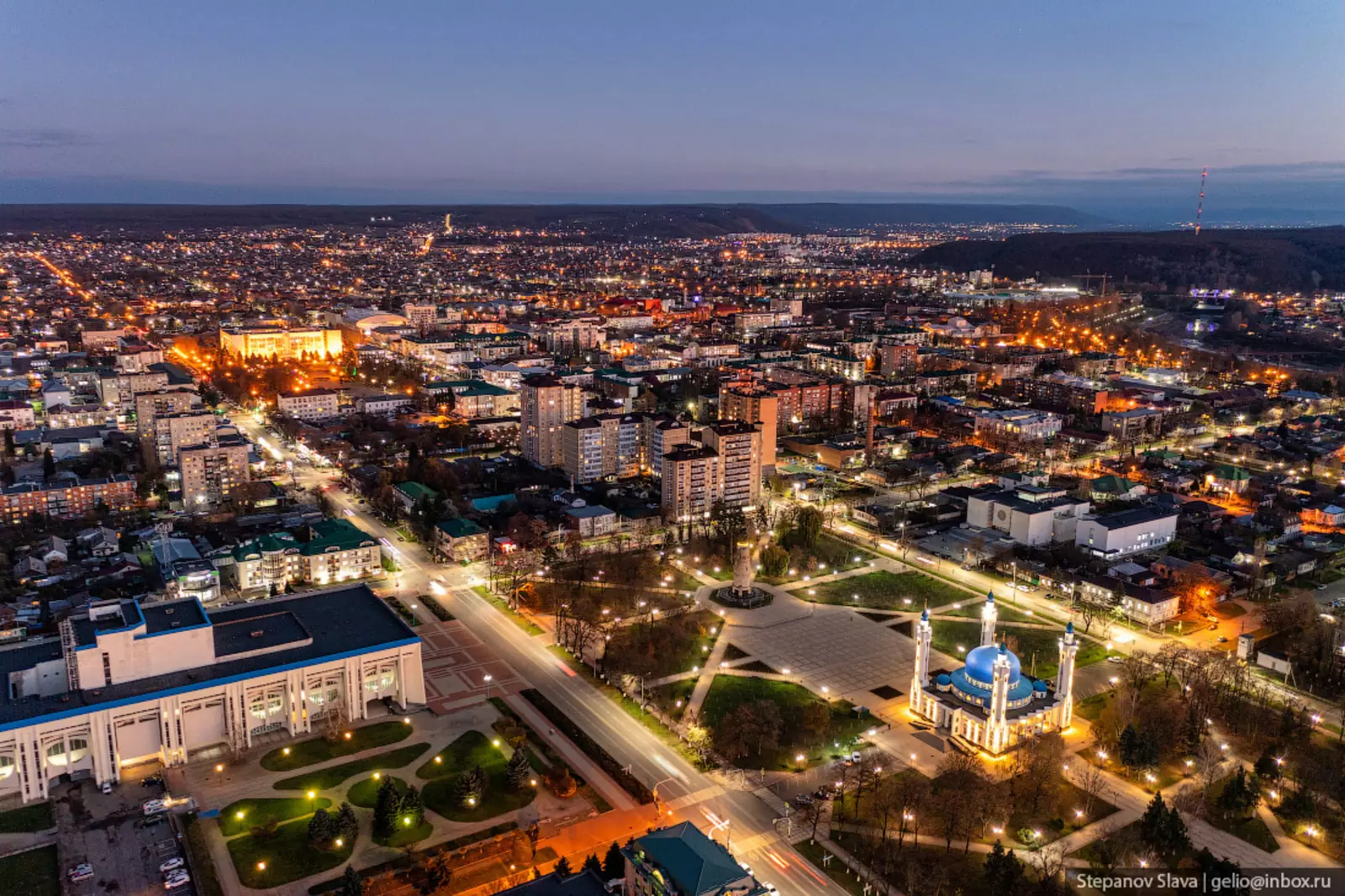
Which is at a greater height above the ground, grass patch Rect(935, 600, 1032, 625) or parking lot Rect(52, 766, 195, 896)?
parking lot Rect(52, 766, 195, 896)

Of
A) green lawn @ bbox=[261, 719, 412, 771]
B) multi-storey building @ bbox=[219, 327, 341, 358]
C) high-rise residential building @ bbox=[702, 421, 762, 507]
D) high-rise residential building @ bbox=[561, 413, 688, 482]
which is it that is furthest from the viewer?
multi-storey building @ bbox=[219, 327, 341, 358]

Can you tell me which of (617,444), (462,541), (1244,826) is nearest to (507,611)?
(462,541)

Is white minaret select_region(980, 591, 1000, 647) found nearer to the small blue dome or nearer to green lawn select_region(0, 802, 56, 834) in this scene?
the small blue dome

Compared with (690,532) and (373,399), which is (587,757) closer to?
(690,532)

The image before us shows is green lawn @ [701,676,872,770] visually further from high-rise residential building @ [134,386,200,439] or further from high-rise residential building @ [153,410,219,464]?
high-rise residential building @ [134,386,200,439]

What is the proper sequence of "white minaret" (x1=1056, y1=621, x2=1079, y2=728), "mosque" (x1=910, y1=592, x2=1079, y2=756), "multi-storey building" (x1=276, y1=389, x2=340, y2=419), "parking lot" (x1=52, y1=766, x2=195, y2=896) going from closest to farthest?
1. "parking lot" (x1=52, y1=766, x2=195, y2=896)
2. "mosque" (x1=910, y1=592, x2=1079, y2=756)
3. "white minaret" (x1=1056, y1=621, x2=1079, y2=728)
4. "multi-storey building" (x1=276, y1=389, x2=340, y2=419)

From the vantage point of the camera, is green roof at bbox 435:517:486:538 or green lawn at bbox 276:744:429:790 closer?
green lawn at bbox 276:744:429:790

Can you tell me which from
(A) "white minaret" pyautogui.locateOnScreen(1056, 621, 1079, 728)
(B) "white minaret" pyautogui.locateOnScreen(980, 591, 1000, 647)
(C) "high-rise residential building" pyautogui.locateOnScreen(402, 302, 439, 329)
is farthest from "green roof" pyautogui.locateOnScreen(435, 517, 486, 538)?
(C) "high-rise residential building" pyautogui.locateOnScreen(402, 302, 439, 329)

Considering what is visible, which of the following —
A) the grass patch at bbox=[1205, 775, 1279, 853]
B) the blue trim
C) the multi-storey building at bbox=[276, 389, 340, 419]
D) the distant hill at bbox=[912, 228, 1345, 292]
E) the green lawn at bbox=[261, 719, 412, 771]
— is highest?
the distant hill at bbox=[912, 228, 1345, 292]
